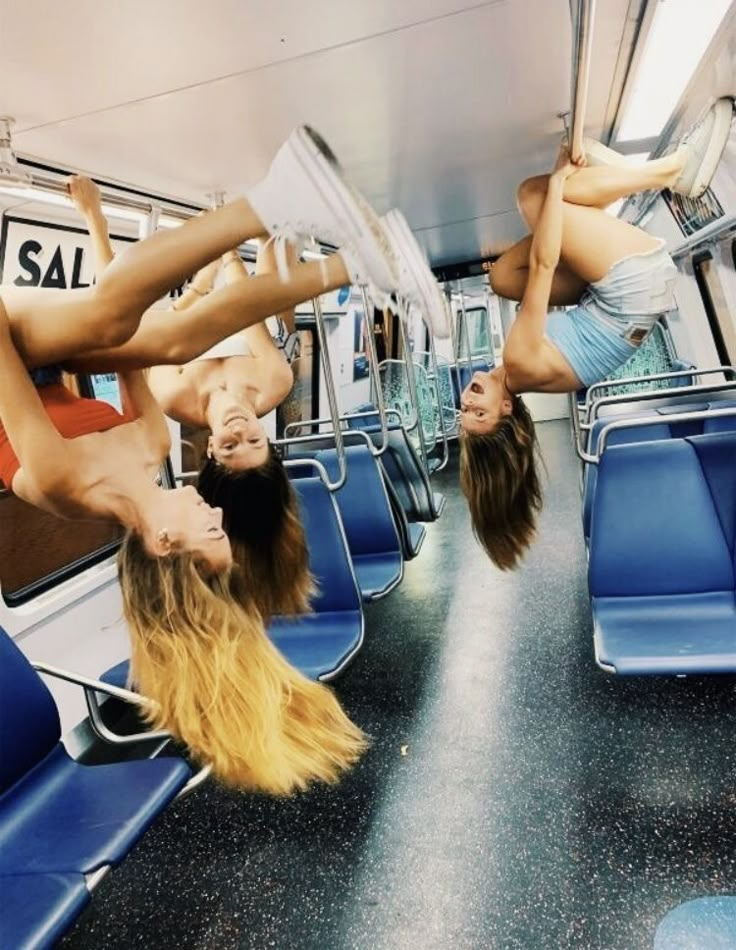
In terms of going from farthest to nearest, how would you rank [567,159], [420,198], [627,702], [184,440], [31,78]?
1. [627,702]
2. [420,198]
3. [184,440]
4. [567,159]
5. [31,78]

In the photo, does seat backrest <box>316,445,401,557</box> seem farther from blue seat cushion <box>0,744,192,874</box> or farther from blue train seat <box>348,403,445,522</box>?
blue seat cushion <box>0,744,192,874</box>

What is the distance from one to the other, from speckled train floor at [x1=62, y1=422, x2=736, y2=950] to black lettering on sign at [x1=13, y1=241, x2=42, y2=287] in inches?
82.0

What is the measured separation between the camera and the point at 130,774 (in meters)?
1.92

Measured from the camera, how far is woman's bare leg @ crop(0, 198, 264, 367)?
32.0 inches

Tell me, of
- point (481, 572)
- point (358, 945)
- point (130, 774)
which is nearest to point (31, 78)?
point (130, 774)

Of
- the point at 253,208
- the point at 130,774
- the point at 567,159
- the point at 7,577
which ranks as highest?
the point at 567,159

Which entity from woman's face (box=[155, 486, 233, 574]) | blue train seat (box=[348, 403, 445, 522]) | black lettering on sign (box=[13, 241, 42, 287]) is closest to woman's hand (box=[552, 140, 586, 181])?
woman's face (box=[155, 486, 233, 574])

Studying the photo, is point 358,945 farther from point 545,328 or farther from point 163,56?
point 163,56

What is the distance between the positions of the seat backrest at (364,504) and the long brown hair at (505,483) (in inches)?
52.4

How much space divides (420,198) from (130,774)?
6.42 feet

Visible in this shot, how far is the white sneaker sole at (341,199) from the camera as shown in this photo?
0.82 m

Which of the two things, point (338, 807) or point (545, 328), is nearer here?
point (545, 328)

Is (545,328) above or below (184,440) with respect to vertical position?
above

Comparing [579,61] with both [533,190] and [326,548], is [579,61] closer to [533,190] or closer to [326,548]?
[533,190]
